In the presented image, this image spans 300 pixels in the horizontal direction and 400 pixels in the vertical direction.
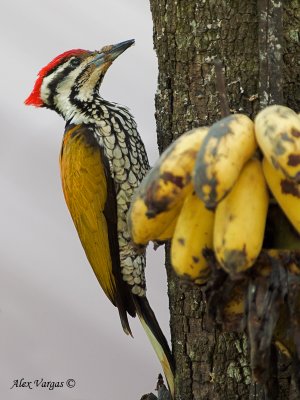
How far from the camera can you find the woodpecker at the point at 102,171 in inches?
101

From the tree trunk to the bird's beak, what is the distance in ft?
2.00

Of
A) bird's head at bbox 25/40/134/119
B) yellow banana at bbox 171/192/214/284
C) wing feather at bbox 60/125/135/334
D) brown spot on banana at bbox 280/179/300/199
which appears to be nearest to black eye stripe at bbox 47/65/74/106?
bird's head at bbox 25/40/134/119

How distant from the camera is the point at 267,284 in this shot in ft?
3.89

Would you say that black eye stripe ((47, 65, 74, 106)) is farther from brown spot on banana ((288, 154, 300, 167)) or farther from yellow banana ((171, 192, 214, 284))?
brown spot on banana ((288, 154, 300, 167))

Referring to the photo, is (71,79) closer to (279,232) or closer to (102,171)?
(102,171)

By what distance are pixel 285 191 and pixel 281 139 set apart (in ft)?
0.30

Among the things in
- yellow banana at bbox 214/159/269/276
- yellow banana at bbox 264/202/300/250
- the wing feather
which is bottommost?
the wing feather

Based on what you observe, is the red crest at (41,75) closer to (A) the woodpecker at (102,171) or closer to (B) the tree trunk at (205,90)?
(A) the woodpecker at (102,171)

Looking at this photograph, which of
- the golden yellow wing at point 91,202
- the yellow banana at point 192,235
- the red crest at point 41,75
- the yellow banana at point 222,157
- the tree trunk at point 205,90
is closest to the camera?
the yellow banana at point 222,157

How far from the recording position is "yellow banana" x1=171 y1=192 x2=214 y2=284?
1190 mm

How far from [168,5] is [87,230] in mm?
902

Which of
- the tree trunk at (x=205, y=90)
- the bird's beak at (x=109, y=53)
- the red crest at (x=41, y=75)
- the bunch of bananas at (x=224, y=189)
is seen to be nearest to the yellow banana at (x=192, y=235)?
the bunch of bananas at (x=224, y=189)

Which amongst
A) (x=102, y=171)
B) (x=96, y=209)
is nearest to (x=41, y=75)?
(x=102, y=171)

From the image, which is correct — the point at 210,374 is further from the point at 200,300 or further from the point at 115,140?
the point at 115,140
